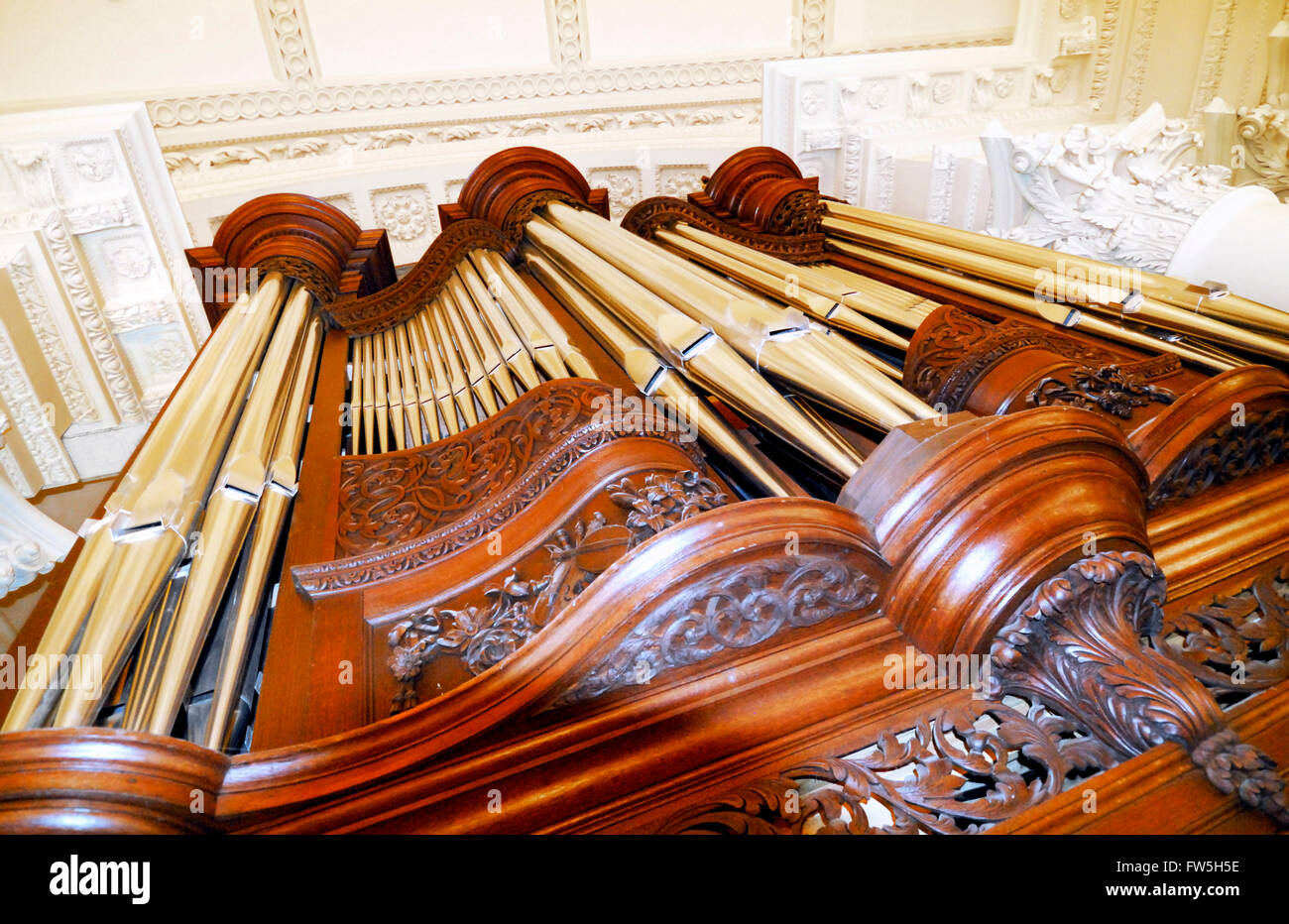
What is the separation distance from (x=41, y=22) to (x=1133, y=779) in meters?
5.45

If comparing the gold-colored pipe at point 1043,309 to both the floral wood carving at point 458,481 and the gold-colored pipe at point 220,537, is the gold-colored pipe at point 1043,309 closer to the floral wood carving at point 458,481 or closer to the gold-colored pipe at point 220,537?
the floral wood carving at point 458,481

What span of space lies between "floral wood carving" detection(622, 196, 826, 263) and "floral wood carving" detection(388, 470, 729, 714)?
187 centimetres

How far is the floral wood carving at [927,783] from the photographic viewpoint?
74 cm

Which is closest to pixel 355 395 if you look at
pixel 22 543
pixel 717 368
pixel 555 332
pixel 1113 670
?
pixel 555 332

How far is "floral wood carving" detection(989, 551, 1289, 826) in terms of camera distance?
2.48ft

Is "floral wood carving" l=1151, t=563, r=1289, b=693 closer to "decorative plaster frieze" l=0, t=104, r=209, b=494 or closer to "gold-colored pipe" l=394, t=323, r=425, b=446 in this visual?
"gold-colored pipe" l=394, t=323, r=425, b=446

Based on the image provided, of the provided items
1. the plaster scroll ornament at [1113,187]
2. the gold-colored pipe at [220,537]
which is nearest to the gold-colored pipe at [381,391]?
the gold-colored pipe at [220,537]

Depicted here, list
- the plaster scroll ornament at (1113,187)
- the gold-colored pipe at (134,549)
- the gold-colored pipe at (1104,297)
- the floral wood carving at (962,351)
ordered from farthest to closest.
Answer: the plaster scroll ornament at (1113,187) → the gold-colored pipe at (1104,297) → the floral wood carving at (962,351) → the gold-colored pipe at (134,549)

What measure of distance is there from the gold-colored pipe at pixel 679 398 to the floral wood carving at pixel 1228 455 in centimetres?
55

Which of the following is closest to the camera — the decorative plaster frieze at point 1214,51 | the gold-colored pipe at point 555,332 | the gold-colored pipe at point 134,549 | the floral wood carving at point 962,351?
the gold-colored pipe at point 134,549

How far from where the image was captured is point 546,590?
0.97 m

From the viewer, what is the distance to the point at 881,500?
36.6 inches

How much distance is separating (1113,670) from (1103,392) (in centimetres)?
55

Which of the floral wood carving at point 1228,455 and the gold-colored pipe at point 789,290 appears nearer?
the floral wood carving at point 1228,455
